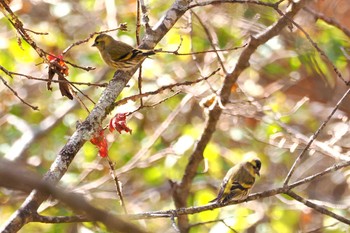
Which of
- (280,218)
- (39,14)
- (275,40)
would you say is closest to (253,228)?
(280,218)

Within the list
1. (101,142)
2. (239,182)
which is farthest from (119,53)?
(101,142)

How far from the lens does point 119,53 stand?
371 cm

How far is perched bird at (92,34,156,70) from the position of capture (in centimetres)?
301

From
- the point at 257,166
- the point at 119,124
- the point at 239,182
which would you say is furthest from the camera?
the point at 257,166

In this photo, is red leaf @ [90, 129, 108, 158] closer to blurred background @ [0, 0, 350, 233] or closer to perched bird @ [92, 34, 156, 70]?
perched bird @ [92, 34, 156, 70]

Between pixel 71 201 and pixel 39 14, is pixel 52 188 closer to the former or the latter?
pixel 71 201

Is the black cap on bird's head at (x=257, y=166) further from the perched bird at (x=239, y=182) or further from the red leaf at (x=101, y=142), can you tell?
the red leaf at (x=101, y=142)

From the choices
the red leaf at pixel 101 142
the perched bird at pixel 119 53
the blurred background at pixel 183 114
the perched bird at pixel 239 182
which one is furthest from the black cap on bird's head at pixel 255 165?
the red leaf at pixel 101 142

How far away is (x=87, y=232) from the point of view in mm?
3580

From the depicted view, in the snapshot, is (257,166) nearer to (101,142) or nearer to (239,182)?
(239,182)

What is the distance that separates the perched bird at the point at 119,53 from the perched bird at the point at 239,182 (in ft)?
2.72

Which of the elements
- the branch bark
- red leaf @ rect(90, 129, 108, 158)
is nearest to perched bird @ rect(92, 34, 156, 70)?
the branch bark

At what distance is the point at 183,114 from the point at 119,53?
2.82m

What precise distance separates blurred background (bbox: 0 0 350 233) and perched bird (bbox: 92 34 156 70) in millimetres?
580
